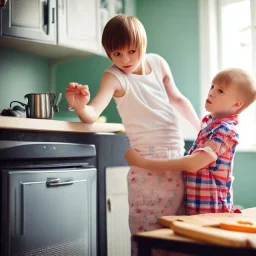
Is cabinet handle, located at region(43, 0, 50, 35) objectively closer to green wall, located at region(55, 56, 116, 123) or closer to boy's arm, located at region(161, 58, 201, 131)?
green wall, located at region(55, 56, 116, 123)

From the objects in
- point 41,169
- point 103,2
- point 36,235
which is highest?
point 103,2

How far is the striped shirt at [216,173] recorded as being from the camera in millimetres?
1512

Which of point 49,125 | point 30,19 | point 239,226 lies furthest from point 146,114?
point 30,19

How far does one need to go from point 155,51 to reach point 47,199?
170 centimetres

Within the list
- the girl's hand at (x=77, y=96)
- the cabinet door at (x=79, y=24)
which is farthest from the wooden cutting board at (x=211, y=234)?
the cabinet door at (x=79, y=24)

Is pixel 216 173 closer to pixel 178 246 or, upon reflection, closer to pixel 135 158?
pixel 135 158

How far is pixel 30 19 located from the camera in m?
2.45

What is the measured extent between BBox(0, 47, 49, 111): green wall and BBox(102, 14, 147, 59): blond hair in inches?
47.5

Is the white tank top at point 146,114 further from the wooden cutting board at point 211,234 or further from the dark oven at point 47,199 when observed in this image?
the wooden cutting board at point 211,234

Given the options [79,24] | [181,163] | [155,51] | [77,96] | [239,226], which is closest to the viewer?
[239,226]

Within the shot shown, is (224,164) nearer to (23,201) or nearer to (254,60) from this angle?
(23,201)

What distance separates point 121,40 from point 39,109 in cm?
71

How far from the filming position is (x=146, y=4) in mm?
3344

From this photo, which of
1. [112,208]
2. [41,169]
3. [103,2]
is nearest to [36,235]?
[41,169]
